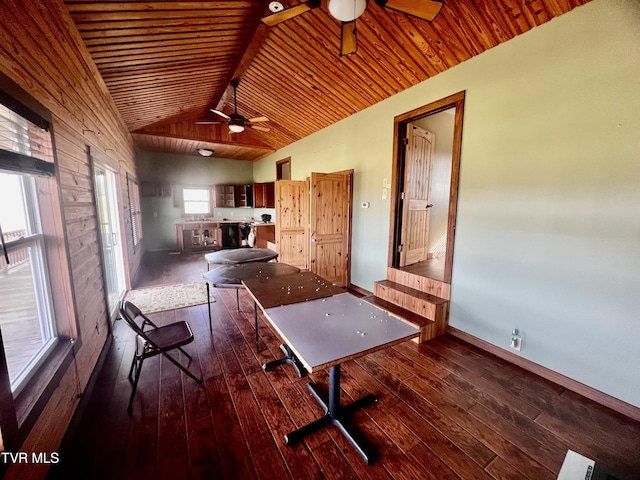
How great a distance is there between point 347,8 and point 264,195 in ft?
20.1

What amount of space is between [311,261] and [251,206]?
524 cm

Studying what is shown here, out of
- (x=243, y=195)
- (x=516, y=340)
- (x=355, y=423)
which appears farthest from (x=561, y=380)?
(x=243, y=195)

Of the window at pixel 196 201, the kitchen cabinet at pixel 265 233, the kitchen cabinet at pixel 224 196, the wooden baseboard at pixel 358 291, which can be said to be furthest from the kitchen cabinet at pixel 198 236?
the wooden baseboard at pixel 358 291

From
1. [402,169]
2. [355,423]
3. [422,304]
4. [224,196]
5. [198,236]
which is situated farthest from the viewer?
[224,196]

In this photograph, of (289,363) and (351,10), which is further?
(289,363)

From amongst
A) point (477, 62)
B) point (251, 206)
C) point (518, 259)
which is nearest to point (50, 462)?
point (518, 259)

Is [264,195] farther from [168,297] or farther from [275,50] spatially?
[275,50]

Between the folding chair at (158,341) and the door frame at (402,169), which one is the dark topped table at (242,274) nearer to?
the folding chair at (158,341)

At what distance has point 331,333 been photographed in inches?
58.6

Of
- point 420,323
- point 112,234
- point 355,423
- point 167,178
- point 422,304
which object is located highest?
point 167,178

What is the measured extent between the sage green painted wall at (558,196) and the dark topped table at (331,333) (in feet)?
5.07

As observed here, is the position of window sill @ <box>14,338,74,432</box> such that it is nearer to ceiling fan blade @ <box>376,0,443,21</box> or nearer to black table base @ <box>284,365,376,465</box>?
black table base @ <box>284,365,376,465</box>

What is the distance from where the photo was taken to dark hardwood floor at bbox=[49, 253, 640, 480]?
4.79 feet

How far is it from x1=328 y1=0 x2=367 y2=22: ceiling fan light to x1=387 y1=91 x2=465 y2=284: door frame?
1420 mm
